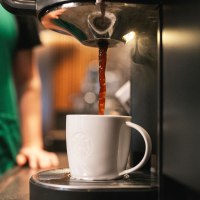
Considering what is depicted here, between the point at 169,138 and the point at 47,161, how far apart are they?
552mm

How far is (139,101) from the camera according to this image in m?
0.66

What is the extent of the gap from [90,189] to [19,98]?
839 mm

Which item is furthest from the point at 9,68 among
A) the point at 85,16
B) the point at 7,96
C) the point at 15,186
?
the point at 85,16

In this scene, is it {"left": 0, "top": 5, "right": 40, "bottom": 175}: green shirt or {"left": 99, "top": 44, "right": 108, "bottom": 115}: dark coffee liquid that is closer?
{"left": 99, "top": 44, "right": 108, "bottom": 115}: dark coffee liquid

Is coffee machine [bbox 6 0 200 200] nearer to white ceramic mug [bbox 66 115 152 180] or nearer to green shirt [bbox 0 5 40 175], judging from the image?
white ceramic mug [bbox 66 115 152 180]

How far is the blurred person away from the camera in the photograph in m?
1.02

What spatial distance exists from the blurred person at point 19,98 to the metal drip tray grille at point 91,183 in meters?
0.42

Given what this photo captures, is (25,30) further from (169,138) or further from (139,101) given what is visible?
(169,138)

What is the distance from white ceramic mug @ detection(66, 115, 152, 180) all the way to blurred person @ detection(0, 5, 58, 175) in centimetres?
43

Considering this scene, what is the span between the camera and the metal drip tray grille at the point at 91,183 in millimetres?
506

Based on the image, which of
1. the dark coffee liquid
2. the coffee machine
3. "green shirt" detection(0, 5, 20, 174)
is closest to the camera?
the coffee machine

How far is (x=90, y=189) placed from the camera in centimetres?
50

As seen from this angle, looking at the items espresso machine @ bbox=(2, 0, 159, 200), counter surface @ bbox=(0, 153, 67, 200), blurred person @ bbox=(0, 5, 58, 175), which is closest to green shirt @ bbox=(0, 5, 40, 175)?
blurred person @ bbox=(0, 5, 58, 175)

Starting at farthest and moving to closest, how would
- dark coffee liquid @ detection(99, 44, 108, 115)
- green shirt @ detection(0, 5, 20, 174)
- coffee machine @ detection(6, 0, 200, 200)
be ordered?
green shirt @ detection(0, 5, 20, 174) → dark coffee liquid @ detection(99, 44, 108, 115) → coffee machine @ detection(6, 0, 200, 200)
